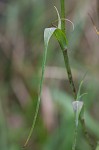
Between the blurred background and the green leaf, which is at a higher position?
the green leaf

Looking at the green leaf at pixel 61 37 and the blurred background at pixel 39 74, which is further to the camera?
the blurred background at pixel 39 74

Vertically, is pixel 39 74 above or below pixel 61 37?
below

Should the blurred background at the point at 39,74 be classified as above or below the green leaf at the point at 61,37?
below

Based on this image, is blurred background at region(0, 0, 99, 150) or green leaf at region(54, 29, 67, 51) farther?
blurred background at region(0, 0, 99, 150)

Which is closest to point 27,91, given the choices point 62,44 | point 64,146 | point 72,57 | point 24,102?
point 24,102

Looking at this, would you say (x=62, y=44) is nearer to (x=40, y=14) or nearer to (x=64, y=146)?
(x=64, y=146)

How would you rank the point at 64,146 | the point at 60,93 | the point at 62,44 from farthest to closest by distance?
the point at 60,93, the point at 64,146, the point at 62,44

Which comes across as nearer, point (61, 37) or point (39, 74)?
point (61, 37)

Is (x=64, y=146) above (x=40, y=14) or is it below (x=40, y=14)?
below
